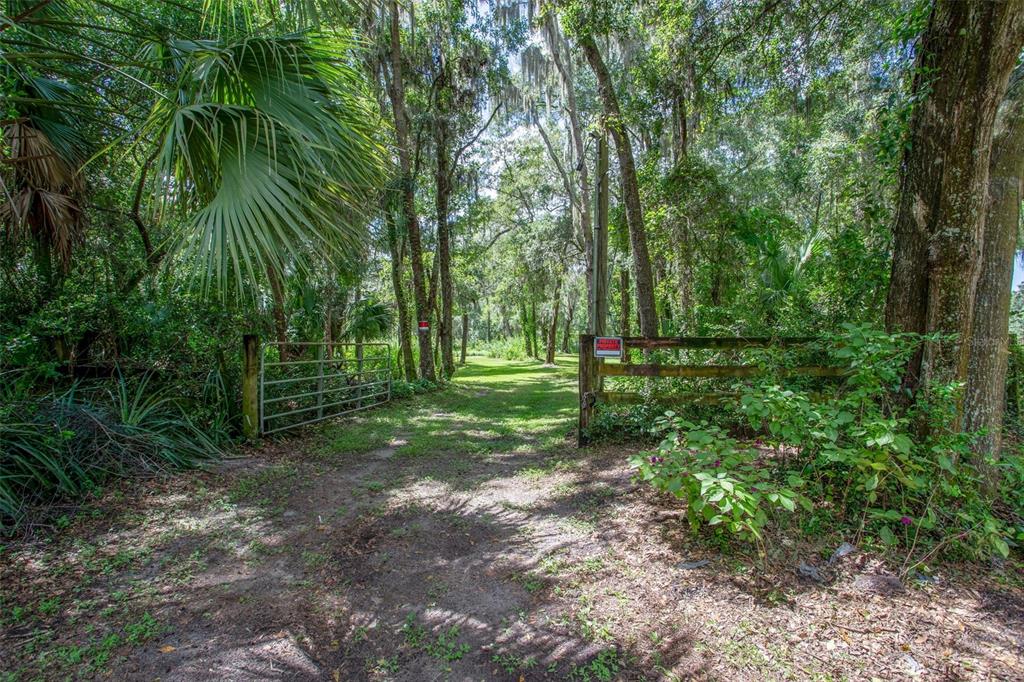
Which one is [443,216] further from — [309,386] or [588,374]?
[588,374]

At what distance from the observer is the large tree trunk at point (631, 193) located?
22.2 ft

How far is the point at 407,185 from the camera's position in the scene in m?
10.2

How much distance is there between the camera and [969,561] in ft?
8.10

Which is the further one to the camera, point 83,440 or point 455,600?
point 83,440

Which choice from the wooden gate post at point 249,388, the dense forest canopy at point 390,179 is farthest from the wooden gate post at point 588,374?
the wooden gate post at point 249,388

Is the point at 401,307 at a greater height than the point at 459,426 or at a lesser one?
greater

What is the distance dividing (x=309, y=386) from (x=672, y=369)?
4962mm

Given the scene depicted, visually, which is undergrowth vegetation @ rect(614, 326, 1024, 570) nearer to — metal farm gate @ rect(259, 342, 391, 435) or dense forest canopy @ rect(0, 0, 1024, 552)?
dense forest canopy @ rect(0, 0, 1024, 552)

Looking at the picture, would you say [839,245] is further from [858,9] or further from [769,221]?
[769,221]

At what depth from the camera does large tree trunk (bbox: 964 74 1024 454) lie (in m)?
2.84

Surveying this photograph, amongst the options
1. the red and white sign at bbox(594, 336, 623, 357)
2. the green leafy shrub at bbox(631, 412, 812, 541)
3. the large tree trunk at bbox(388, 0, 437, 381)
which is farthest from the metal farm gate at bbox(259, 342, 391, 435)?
the green leafy shrub at bbox(631, 412, 812, 541)

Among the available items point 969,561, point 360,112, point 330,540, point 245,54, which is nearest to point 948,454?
point 969,561

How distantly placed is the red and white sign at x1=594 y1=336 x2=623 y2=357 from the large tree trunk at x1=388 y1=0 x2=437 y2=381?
6.54 m

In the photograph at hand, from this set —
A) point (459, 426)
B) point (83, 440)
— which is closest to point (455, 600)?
point (83, 440)
